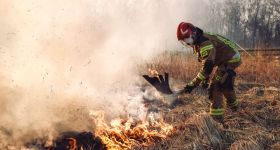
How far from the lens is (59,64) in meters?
8.23

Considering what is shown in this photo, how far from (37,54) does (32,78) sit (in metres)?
0.63

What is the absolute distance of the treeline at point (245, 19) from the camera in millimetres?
23391

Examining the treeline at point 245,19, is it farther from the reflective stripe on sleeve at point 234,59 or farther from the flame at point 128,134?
the flame at point 128,134

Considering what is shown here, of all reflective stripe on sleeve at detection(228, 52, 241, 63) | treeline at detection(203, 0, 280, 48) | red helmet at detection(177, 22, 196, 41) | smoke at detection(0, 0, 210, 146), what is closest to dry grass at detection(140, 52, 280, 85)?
smoke at detection(0, 0, 210, 146)

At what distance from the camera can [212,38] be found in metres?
6.73

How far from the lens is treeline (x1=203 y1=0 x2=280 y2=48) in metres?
23.4

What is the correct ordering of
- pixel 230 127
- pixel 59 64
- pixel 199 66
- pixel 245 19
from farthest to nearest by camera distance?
pixel 245 19
pixel 199 66
pixel 59 64
pixel 230 127

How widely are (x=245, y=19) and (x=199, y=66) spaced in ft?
45.6

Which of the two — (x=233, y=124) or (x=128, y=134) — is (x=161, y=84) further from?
(x=233, y=124)

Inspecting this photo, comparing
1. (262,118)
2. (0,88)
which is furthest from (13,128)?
(262,118)

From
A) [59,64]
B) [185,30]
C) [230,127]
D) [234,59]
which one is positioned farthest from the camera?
[59,64]

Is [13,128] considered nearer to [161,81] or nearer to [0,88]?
[0,88]

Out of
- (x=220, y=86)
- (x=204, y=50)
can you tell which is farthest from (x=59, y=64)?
(x=220, y=86)

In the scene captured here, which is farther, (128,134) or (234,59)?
(234,59)
